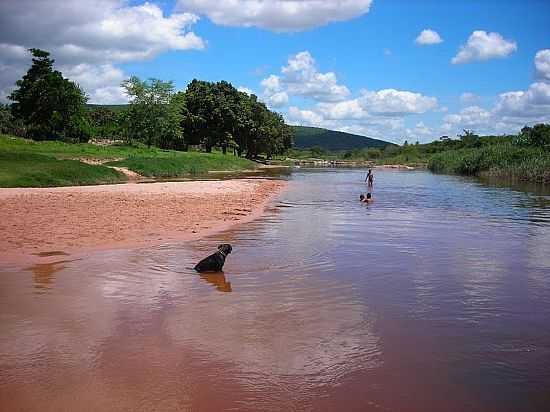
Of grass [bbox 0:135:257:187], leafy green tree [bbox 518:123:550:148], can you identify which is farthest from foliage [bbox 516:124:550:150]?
grass [bbox 0:135:257:187]

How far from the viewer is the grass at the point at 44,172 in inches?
1113

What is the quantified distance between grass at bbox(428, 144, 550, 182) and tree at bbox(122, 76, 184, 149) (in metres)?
38.3

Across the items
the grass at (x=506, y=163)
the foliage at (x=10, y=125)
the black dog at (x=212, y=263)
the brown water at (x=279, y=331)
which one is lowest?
the brown water at (x=279, y=331)

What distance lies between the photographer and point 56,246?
12.4 metres

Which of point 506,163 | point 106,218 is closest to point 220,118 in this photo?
point 506,163

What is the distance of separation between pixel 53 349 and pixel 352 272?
6264 millimetres

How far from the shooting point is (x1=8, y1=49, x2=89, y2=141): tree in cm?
6328

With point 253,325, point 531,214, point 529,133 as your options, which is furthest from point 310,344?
point 529,133

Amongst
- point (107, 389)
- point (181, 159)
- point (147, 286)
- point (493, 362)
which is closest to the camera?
point (107, 389)

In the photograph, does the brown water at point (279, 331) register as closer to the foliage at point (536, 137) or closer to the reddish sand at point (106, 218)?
the reddish sand at point (106, 218)

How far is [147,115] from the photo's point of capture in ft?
224

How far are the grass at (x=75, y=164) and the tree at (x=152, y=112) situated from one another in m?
9.50

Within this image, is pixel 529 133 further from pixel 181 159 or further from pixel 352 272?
pixel 352 272

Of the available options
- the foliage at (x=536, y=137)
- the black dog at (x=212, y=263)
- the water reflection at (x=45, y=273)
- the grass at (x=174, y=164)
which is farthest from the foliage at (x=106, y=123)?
the black dog at (x=212, y=263)
